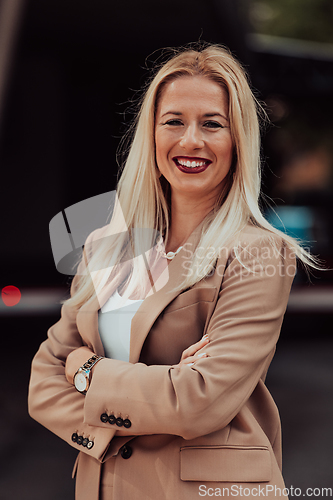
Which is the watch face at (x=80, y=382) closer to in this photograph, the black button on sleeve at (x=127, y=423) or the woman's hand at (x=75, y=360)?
the woman's hand at (x=75, y=360)

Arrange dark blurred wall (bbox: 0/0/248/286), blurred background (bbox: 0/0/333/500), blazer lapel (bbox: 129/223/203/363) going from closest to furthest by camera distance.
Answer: blazer lapel (bbox: 129/223/203/363)
blurred background (bbox: 0/0/333/500)
dark blurred wall (bbox: 0/0/248/286)

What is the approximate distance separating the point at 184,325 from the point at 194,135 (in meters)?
0.51

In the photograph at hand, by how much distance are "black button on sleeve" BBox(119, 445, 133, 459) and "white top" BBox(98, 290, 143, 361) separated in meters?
0.23

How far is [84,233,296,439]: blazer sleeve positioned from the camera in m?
1.13

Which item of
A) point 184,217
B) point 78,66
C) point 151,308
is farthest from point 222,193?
point 78,66

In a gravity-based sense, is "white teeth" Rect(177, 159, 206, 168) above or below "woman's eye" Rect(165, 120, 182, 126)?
below

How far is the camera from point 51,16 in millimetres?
4332

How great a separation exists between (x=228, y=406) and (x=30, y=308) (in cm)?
145

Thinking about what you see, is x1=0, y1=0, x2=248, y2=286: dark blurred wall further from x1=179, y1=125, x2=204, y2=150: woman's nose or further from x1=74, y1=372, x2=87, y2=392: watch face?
x1=74, y1=372, x2=87, y2=392: watch face

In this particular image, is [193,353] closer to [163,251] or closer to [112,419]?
[112,419]

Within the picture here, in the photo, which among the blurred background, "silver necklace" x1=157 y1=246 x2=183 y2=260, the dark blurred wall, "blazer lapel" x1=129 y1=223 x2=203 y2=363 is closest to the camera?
"blazer lapel" x1=129 y1=223 x2=203 y2=363

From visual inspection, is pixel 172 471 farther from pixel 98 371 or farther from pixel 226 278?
pixel 226 278

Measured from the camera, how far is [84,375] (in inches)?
50.2

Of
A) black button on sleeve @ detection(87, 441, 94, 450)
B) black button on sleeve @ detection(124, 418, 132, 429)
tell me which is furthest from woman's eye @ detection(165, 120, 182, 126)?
black button on sleeve @ detection(87, 441, 94, 450)
